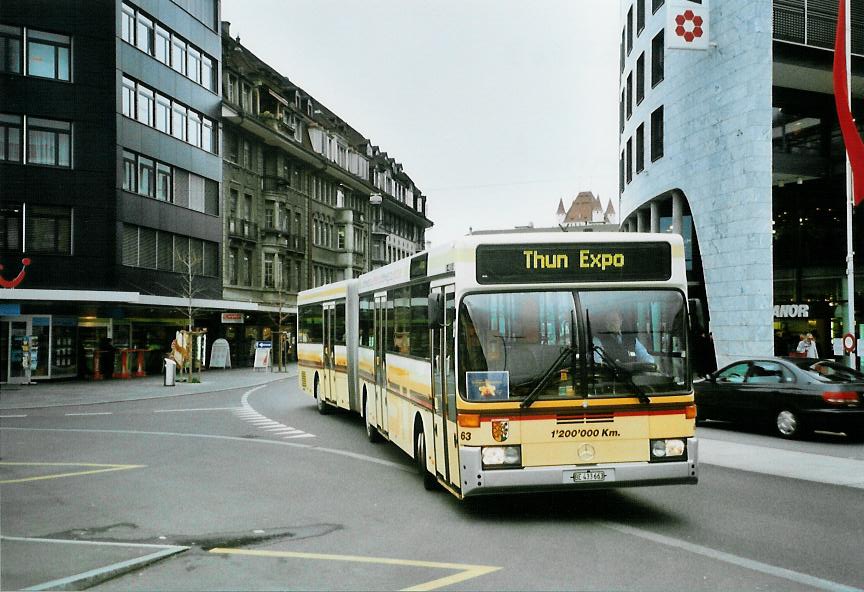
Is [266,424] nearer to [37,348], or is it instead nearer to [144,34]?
[37,348]

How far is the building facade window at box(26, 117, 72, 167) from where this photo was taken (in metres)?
33.3

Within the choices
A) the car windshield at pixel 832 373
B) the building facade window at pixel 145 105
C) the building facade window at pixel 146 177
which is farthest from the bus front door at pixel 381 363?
the building facade window at pixel 145 105

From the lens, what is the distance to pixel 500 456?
8500mm

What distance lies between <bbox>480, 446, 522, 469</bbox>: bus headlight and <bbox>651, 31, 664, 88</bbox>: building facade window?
88.9 ft

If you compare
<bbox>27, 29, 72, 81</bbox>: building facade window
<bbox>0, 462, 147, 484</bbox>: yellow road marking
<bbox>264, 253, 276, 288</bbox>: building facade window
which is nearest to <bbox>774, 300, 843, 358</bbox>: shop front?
<bbox>0, 462, 147, 484</bbox>: yellow road marking

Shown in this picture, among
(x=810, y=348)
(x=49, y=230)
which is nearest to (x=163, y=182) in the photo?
(x=49, y=230)

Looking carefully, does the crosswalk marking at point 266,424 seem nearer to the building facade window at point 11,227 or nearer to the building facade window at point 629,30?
the building facade window at point 11,227

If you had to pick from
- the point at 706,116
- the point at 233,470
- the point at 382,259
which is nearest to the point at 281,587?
the point at 233,470

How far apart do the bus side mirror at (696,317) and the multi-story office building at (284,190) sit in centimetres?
4153

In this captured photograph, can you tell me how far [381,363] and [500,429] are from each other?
5640 millimetres

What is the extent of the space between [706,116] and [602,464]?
73.2 ft

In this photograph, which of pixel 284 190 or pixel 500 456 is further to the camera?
pixel 284 190

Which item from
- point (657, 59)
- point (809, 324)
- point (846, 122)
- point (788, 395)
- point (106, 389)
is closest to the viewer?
point (788, 395)

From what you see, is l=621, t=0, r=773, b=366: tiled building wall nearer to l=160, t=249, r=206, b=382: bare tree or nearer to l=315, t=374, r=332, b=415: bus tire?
l=315, t=374, r=332, b=415: bus tire
